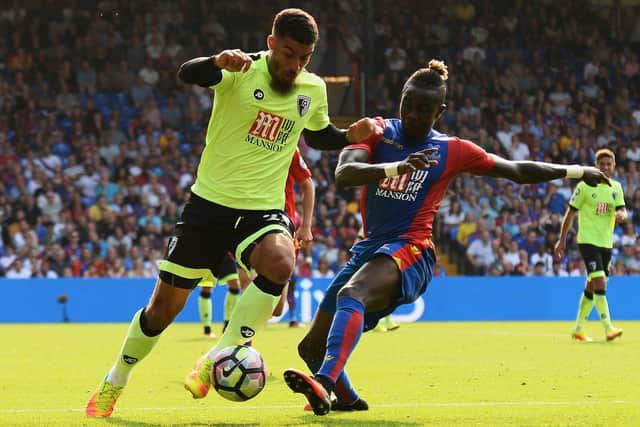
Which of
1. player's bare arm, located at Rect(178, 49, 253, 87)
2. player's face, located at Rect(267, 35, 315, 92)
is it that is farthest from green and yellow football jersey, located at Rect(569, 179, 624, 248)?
player's bare arm, located at Rect(178, 49, 253, 87)

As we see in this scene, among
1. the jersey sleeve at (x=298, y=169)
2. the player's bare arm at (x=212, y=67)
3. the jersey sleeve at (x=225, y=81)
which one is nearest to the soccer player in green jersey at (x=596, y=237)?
the jersey sleeve at (x=298, y=169)

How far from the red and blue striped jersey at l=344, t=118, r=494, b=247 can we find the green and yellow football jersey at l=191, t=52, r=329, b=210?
467 mm

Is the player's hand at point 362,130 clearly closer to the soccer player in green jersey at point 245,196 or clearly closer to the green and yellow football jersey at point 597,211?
the soccer player in green jersey at point 245,196

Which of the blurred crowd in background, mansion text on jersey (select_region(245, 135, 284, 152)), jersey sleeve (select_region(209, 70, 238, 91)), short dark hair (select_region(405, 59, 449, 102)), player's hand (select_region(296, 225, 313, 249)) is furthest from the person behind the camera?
the blurred crowd in background

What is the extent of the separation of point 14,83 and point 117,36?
2.71 metres

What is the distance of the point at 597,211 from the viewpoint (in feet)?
53.3

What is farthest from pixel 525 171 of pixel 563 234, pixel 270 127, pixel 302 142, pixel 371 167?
pixel 302 142

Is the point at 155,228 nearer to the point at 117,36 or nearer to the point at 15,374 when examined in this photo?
the point at 117,36

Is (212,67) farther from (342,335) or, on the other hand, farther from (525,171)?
(525,171)

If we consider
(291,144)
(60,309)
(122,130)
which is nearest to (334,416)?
(291,144)

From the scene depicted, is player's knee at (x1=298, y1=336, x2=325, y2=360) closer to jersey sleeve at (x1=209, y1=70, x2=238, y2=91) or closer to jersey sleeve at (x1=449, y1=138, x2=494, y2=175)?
jersey sleeve at (x1=449, y1=138, x2=494, y2=175)

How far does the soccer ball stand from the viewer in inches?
259

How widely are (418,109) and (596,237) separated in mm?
9447

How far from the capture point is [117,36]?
2859 cm
